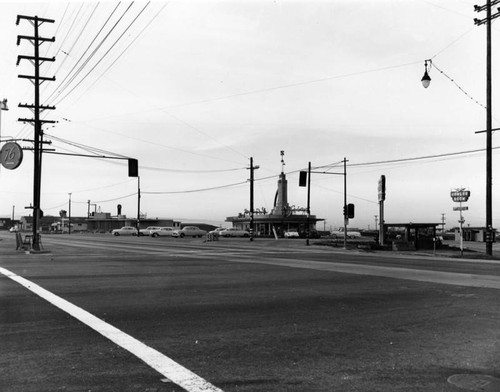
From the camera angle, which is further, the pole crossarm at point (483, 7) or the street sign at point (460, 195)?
the street sign at point (460, 195)

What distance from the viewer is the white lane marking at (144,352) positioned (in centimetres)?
504

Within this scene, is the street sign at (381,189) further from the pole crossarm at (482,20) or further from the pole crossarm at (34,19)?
the pole crossarm at (34,19)

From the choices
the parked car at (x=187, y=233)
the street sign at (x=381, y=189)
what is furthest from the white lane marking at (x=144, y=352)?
the parked car at (x=187, y=233)

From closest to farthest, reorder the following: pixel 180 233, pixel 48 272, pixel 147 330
→ 1. pixel 147 330
2. pixel 48 272
3. pixel 180 233

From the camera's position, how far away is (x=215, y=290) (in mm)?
12250

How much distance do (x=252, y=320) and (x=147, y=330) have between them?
186 centimetres

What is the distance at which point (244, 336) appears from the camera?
719 centimetres

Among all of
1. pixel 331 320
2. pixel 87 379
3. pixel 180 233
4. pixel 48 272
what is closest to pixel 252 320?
pixel 331 320

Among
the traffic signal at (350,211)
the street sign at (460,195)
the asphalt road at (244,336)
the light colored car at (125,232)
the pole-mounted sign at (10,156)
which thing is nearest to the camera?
the asphalt road at (244,336)

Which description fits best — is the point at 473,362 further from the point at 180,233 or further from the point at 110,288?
the point at 180,233

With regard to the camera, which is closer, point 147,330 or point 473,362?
Result: point 473,362

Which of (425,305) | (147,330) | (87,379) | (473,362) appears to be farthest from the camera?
(425,305)

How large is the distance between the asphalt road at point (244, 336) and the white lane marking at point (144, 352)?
19mm

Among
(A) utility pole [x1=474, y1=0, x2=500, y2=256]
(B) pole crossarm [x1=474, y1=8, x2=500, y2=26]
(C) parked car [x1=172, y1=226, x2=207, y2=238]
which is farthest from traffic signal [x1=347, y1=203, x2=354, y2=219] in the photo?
(C) parked car [x1=172, y1=226, x2=207, y2=238]
